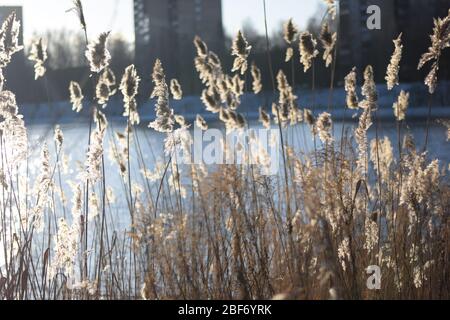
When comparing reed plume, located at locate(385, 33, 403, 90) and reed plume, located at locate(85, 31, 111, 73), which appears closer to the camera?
reed plume, located at locate(85, 31, 111, 73)

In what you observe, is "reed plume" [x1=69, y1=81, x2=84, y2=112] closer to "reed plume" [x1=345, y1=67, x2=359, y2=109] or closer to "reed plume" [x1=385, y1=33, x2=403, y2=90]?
"reed plume" [x1=345, y1=67, x2=359, y2=109]

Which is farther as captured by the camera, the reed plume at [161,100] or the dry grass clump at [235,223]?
the reed plume at [161,100]

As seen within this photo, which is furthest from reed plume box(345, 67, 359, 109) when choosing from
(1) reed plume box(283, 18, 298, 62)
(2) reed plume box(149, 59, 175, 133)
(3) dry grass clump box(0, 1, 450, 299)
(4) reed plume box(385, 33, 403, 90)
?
(2) reed plume box(149, 59, 175, 133)

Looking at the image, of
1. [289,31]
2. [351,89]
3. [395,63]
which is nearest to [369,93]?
[351,89]

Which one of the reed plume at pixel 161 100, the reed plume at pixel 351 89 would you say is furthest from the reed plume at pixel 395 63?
the reed plume at pixel 161 100

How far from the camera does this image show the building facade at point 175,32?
48.6m

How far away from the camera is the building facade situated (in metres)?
48.6

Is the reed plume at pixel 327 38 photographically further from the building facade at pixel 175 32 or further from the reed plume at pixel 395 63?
the building facade at pixel 175 32

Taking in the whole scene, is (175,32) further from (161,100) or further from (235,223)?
(235,223)

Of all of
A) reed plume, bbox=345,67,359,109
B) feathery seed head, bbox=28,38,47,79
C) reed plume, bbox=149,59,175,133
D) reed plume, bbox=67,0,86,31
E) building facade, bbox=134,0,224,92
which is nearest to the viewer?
reed plume, bbox=67,0,86,31

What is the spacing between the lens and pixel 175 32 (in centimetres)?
5528

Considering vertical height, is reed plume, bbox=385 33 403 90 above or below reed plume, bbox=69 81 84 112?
above
